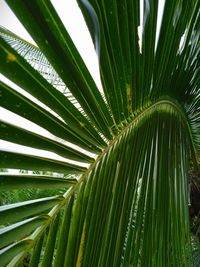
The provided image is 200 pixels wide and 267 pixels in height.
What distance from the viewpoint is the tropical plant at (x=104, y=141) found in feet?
0.90

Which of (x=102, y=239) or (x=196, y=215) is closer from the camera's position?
(x=102, y=239)

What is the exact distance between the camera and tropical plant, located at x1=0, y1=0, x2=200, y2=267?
0.90ft

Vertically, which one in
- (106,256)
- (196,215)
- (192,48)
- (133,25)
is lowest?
(106,256)

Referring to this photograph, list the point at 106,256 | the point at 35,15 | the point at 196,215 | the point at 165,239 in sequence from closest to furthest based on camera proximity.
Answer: the point at 35,15 → the point at 106,256 → the point at 165,239 → the point at 196,215

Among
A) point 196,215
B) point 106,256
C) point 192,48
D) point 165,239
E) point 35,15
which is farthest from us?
point 196,215

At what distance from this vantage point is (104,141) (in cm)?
44

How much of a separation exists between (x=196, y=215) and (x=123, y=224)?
0.85 meters

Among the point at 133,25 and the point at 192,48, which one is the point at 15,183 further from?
the point at 192,48

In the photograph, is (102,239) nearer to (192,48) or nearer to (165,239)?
(165,239)

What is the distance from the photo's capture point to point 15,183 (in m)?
0.29

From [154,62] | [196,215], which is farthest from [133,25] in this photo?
[196,215]

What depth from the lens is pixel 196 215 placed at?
1.20m

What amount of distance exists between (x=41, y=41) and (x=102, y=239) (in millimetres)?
226

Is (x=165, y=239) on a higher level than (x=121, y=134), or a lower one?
lower
